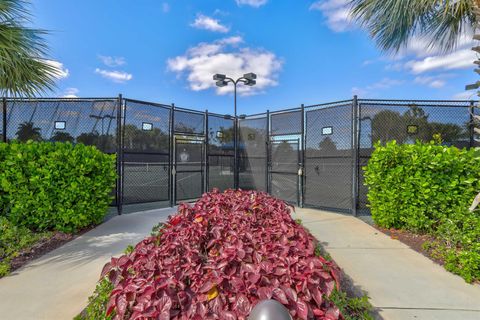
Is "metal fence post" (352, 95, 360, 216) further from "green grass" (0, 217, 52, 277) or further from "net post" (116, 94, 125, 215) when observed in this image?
"green grass" (0, 217, 52, 277)

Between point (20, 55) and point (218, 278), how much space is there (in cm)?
457

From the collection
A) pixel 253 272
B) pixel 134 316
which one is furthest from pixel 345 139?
pixel 134 316

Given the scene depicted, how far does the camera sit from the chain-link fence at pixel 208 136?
5.77 meters

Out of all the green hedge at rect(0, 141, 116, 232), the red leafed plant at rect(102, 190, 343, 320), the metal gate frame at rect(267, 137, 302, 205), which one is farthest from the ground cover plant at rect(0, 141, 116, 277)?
the metal gate frame at rect(267, 137, 302, 205)

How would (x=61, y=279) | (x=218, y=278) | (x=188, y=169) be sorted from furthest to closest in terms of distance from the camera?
(x=188, y=169)
(x=61, y=279)
(x=218, y=278)

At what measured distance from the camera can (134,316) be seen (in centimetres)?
107

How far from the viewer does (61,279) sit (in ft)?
9.17

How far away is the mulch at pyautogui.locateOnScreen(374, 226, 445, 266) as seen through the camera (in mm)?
3500

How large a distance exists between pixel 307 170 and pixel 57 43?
5.76 meters

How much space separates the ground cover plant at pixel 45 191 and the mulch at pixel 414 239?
17.0 ft

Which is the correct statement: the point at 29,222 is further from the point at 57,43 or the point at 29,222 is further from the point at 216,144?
the point at 216,144

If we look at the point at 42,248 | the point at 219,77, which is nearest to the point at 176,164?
the point at 42,248

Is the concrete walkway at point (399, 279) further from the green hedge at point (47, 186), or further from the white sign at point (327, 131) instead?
the green hedge at point (47, 186)

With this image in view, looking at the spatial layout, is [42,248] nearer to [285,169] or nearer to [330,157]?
[285,169]
